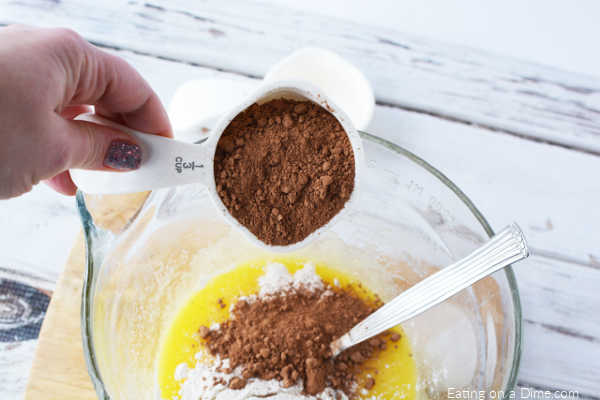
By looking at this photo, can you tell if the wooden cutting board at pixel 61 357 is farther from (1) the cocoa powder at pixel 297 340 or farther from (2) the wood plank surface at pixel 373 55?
(2) the wood plank surface at pixel 373 55

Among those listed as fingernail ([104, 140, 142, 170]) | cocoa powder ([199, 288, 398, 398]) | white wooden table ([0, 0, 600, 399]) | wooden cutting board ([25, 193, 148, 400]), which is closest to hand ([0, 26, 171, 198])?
fingernail ([104, 140, 142, 170])

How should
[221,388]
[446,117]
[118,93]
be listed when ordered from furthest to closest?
[446,117] < [221,388] < [118,93]

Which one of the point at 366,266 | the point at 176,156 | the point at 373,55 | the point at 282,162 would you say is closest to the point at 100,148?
the point at 176,156

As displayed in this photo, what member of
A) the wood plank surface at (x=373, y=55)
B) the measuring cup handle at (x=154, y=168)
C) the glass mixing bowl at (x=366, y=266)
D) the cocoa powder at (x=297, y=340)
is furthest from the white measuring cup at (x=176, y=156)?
the wood plank surface at (x=373, y=55)

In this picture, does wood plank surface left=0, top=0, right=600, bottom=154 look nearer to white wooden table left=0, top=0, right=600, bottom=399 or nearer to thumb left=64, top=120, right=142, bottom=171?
white wooden table left=0, top=0, right=600, bottom=399

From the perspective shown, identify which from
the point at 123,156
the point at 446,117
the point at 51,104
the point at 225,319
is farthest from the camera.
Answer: the point at 446,117

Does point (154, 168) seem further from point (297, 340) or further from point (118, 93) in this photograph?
point (297, 340)

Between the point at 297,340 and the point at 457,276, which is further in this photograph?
the point at 297,340
